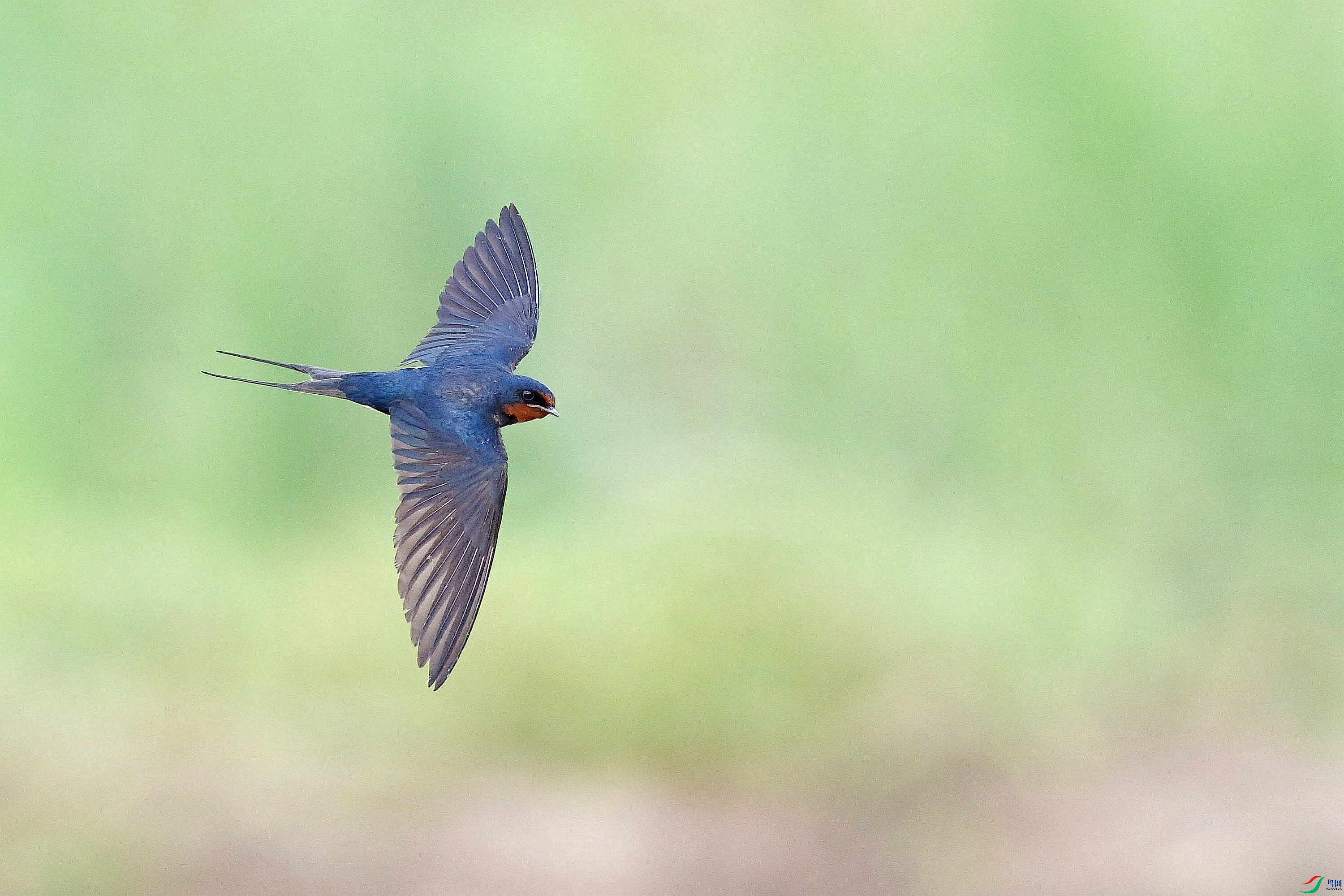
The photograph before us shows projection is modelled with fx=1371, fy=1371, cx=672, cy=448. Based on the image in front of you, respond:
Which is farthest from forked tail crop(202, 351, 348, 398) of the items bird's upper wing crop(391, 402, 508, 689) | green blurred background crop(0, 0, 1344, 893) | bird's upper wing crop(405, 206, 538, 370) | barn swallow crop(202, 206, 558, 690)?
green blurred background crop(0, 0, 1344, 893)

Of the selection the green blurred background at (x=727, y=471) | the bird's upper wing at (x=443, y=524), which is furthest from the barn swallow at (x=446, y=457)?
the green blurred background at (x=727, y=471)

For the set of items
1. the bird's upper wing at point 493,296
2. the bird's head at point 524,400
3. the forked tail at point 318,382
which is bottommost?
the forked tail at point 318,382

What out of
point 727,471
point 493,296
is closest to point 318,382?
point 493,296

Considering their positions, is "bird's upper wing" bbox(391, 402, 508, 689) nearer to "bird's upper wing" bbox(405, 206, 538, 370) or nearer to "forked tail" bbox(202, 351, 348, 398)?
"forked tail" bbox(202, 351, 348, 398)

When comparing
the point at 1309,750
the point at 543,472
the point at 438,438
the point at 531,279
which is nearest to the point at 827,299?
the point at 543,472

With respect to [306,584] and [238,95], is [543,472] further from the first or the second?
[238,95]

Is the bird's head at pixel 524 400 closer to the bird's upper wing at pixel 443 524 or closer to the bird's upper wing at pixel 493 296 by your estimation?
the bird's upper wing at pixel 443 524

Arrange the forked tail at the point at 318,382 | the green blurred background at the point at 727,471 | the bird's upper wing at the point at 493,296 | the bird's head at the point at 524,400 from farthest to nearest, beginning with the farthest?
1. the green blurred background at the point at 727,471
2. the bird's upper wing at the point at 493,296
3. the bird's head at the point at 524,400
4. the forked tail at the point at 318,382

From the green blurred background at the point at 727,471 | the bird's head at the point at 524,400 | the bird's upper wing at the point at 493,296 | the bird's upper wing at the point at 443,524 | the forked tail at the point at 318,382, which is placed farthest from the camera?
the green blurred background at the point at 727,471
